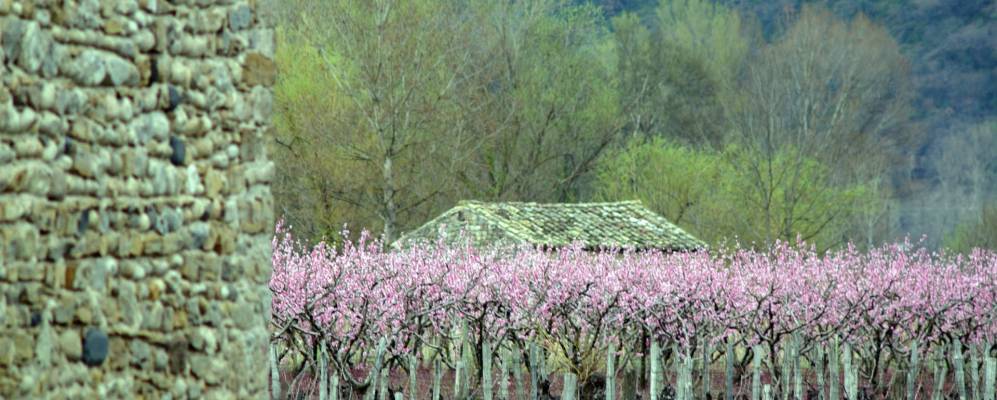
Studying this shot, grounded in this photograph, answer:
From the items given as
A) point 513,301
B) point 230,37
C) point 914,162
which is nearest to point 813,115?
point 914,162

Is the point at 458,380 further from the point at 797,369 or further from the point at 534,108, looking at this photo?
the point at 534,108

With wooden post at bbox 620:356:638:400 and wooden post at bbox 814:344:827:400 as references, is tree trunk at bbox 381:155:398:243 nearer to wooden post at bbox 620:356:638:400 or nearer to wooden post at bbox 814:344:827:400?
wooden post at bbox 620:356:638:400

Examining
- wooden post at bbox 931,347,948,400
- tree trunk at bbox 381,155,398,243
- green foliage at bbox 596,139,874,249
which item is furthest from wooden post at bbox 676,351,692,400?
green foliage at bbox 596,139,874,249

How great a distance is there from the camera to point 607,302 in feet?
54.0

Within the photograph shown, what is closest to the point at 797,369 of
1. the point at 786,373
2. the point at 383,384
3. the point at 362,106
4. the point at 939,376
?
the point at 786,373

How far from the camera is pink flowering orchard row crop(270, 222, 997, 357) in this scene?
1591cm

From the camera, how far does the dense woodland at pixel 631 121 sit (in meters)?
33.1

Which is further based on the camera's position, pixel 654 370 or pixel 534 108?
pixel 534 108

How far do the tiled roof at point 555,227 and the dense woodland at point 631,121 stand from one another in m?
2.06

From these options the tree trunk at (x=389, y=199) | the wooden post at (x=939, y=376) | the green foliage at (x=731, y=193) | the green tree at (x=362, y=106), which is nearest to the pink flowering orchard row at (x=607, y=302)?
the wooden post at (x=939, y=376)

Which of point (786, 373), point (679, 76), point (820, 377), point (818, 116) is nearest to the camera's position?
point (820, 377)

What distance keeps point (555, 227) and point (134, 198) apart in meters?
26.8

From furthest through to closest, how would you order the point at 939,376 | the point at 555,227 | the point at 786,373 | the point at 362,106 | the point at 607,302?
the point at 362,106 → the point at 555,227 → the point at 607,302 → the point at 939,376 → the point at 786,373

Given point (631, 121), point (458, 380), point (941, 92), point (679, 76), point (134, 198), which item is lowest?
point (134, 198)
